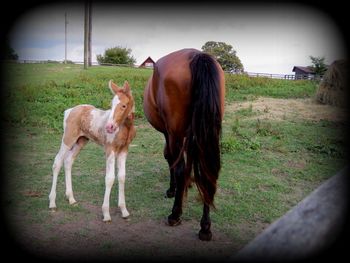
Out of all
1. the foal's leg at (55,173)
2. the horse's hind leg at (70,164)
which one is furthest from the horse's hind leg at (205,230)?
the foal's leg at (55,173)

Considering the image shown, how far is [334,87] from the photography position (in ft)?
45.4

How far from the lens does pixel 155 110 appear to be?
5.21 meters

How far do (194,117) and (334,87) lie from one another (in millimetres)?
12019

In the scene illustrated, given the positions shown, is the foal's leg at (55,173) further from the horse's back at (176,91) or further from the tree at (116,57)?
the tree at (116,57)

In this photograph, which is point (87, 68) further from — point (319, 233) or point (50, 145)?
point (319, 233)

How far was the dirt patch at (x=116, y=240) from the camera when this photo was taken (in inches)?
144

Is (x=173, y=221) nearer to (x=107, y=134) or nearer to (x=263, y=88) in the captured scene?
(x=107, y=134)

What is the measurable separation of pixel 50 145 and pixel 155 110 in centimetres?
453

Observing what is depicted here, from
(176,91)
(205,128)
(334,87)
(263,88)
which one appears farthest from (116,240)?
(263,88)

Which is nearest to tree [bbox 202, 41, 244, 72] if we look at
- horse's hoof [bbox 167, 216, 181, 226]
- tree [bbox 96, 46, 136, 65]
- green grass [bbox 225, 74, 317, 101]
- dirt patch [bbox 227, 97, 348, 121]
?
dirt patch [bbox 227, 97, 348, 121]

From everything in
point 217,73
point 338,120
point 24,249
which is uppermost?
point 217,73

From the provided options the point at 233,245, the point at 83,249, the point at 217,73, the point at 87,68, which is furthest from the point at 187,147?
the point at 87,68

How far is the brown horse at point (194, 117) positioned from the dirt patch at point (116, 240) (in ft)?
0.75

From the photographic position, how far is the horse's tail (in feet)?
12.9
